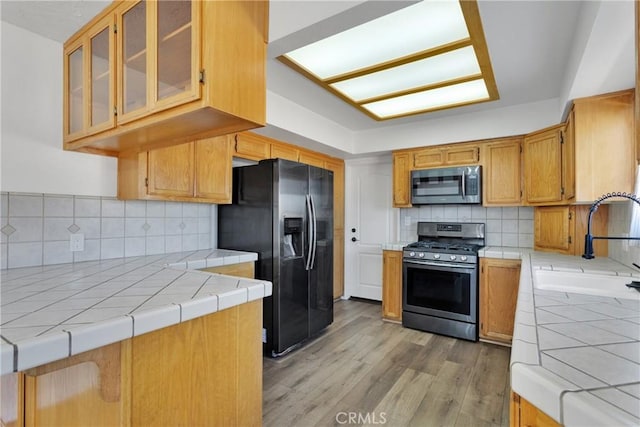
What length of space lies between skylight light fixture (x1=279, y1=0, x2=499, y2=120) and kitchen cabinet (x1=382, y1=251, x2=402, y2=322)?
1.71m

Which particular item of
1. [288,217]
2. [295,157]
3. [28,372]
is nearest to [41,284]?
[28,372]

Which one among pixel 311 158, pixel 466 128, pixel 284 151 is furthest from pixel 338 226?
pixel 466 128

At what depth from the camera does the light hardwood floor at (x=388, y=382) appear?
6.22 ft

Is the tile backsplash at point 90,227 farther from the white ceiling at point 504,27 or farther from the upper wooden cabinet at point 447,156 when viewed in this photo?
the upper wooden cabinet at point 447,156

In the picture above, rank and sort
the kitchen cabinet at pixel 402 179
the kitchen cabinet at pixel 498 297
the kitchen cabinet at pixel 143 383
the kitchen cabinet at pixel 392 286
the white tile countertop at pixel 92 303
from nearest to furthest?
1. the white tile countertop at pixel 92 303
2. the kitchen cabinet at pixel 143 383
3. the kitchen cabinet at pixel 498 297
4. the kitchen cabinet at pixel 392 286
5. the kitchen cabinet at pixel 402 179

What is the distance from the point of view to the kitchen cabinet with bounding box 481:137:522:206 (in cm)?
314

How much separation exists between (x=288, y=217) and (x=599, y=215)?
251 centimetres

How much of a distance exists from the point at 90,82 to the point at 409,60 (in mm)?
1936

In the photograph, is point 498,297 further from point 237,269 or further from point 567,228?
point 237,269

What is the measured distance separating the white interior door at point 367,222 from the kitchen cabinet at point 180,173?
2302 millimetres

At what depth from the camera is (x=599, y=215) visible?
2438 mm

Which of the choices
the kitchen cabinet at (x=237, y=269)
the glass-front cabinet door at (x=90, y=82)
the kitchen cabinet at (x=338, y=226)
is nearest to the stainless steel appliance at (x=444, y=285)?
the kitchen cabinet at (x=338, y=226)

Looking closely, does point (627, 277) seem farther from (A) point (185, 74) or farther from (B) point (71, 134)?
(B) point (71, 134)

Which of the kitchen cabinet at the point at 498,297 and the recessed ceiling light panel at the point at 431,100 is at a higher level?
the recessed ceiling light panel at the point at 431,100
